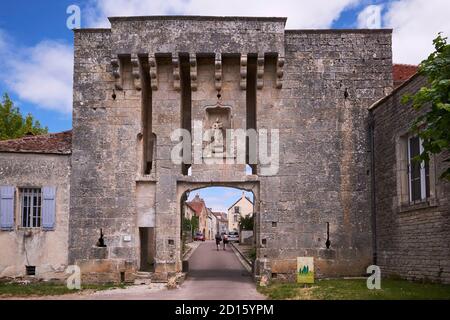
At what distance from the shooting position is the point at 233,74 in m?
16.3

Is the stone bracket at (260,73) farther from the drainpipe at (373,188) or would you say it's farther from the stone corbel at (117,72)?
the stone corbel at (117,72)

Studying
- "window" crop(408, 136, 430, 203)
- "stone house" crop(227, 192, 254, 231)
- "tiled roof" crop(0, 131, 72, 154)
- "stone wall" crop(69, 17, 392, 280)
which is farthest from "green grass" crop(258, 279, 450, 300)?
"stone house" crop(227, 192, 254, 231)

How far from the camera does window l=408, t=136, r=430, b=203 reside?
12.9 meters

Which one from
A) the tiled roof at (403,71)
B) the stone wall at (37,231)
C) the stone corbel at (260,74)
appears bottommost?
the stone wall at (37,231)

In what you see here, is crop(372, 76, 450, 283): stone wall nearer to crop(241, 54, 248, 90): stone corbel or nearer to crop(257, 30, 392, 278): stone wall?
crop(257, 30, 392, 278): stone wall

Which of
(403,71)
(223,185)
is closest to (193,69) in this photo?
(223,185)

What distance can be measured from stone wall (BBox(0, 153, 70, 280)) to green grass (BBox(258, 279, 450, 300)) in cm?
618

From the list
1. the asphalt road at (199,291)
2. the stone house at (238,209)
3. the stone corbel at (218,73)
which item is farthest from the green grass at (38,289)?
the stone house at (238,209)

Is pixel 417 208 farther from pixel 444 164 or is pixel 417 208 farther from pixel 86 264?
pixel 86 264

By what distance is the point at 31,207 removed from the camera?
1582cm

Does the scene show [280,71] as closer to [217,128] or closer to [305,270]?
[217,128]

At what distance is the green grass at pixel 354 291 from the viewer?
431 inches

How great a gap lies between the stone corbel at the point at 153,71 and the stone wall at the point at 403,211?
6666mm

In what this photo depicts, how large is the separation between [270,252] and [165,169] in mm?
4008
